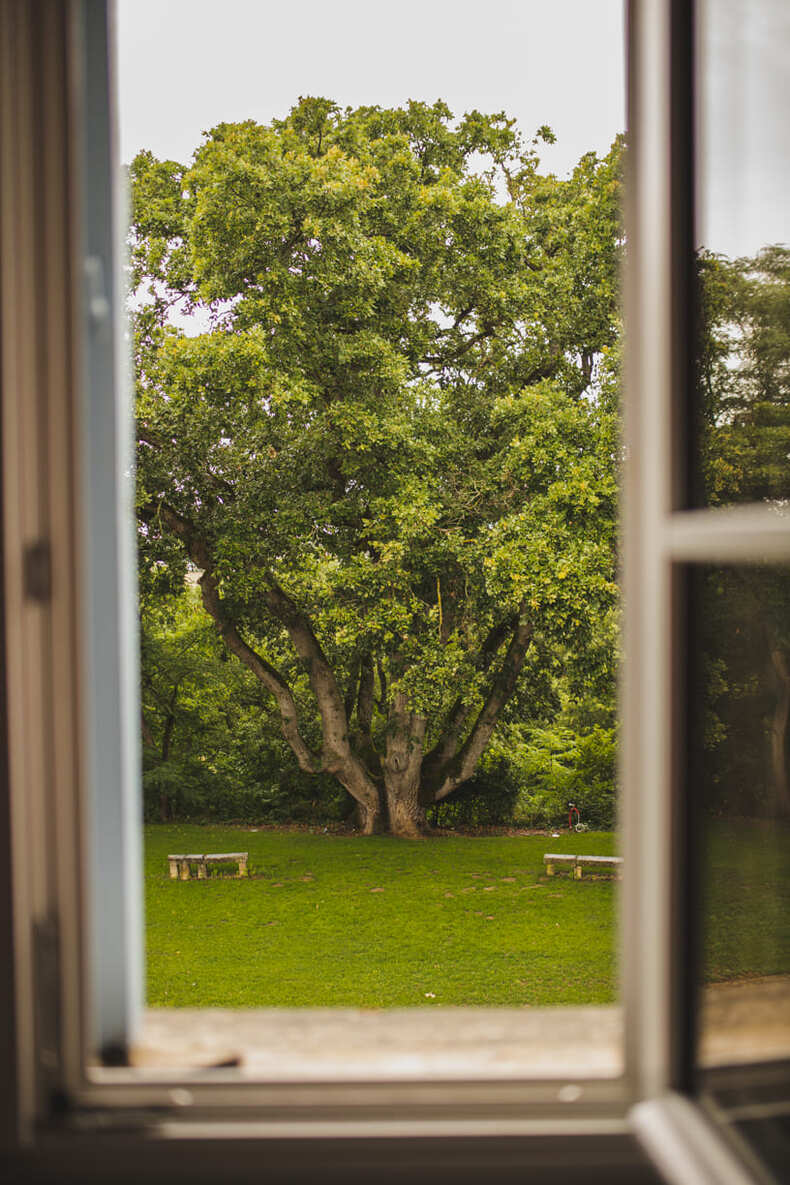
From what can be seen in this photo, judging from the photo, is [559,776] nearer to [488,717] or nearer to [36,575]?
[488,717]

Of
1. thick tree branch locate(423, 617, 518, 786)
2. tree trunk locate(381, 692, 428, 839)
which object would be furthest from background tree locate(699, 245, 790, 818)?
thick tree branch locate(423, 617, 518, 786)

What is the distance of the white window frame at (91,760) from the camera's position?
80cm

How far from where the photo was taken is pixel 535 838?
1228 centimetres

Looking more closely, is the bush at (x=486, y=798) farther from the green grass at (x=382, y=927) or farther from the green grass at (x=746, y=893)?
the green grass at (x=746, y=893)

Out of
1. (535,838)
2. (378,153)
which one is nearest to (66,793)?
(378,153)

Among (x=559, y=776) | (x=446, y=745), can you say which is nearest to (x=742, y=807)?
(x=446, y=745)

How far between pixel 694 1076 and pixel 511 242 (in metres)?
9.86

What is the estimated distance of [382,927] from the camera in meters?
8.87

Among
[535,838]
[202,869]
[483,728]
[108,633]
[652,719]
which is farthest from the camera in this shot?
[535,838]

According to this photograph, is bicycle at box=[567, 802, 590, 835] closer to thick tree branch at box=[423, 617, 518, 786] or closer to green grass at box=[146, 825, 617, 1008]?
green grass at box=[146, 825, 617, 1008]

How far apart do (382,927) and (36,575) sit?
8.76 meters

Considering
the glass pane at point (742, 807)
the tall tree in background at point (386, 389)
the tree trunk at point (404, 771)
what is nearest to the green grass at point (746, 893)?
the glass pane at point (742, 807)

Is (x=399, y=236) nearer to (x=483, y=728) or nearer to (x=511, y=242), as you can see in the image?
(x=511, y=242)

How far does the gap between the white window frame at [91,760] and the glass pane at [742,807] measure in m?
0.04
